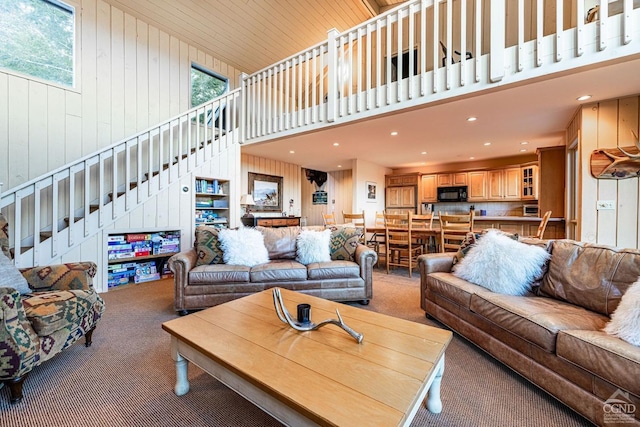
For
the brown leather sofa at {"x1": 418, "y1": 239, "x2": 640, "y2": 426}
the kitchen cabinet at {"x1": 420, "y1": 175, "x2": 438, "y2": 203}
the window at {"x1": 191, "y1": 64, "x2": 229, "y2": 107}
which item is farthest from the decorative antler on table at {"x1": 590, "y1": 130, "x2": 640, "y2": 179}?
the window at {"x1": 191, "y1": 64, "x2": 229, "y2": 107}

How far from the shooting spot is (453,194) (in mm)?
6875

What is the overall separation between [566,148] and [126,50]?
7314 millimetres

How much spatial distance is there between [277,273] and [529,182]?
6.20 metres

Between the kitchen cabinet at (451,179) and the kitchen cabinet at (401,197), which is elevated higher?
the kitchen cabinet at (451,179)

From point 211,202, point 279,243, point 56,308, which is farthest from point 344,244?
point 211,202

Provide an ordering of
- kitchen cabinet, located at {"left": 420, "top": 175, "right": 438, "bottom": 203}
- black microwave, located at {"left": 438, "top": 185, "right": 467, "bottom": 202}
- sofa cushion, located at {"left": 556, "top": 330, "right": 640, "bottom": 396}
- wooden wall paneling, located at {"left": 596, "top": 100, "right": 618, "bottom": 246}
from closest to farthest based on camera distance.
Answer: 1. sofa cushion, located at {"left": 556, "top": 330, "right": 640, "bottom": 396}
2. wooden wall paneling, located at {"left": 596, "top": 100, "right": 618, "bottom": 246}
3. black microwave, located at {"left": 438, "top": 185, "right": 467, "bottom": 202}
4. kitchen cabinet, located at {"left": 420, "top": 175, "right": 438, "bottom": 203}

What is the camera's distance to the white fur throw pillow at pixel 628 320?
124 centimetres

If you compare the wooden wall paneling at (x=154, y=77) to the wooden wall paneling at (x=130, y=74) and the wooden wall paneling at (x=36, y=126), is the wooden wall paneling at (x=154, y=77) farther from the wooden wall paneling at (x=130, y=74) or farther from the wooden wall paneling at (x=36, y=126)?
the wooden wall paneling at (x=36, y=126)

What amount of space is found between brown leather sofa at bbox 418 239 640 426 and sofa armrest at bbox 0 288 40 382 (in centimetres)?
283

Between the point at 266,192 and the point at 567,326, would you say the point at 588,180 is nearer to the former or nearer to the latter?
the point at 567,326

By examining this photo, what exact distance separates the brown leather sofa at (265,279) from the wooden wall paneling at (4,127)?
2580mm

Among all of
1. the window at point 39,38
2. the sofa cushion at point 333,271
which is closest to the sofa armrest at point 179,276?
the sofa cushion at point 333,271

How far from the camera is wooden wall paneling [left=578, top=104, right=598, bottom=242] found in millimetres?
3164

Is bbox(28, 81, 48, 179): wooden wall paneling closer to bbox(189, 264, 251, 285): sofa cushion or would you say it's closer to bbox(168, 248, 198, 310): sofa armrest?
bbox(168, 248, 198, 310): sofa armrest
